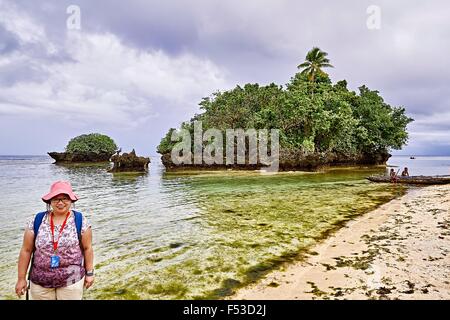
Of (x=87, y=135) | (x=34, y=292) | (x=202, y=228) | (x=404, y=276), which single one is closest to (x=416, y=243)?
(x=404, y=276)

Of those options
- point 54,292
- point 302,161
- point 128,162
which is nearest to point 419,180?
point 302,161

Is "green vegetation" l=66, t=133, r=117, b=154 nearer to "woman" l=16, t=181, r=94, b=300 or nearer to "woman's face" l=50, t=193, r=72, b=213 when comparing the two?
"woman" l=16, t=181, r=94, b=300

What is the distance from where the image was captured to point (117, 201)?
17734mm

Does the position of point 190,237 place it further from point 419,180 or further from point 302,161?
point 302,161

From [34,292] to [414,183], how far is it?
27991 millimetres

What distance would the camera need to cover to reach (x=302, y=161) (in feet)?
135

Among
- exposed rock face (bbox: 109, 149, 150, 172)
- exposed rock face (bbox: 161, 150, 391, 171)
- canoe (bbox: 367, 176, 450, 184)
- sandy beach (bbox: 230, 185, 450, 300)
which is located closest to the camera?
sandy beach (bbox: 230, 185, 450, 300)

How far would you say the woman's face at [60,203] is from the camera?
145 inches

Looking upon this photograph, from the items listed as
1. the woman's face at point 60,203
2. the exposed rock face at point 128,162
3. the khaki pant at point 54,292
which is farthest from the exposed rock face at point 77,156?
the woman's face at point 60,203

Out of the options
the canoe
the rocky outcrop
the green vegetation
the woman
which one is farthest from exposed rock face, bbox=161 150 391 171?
the rocky outcrop

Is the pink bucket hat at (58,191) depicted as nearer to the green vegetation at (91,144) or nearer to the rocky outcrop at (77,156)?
the rocky outcrop at (77,156)

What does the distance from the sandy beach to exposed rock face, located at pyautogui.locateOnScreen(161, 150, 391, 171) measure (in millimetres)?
30769

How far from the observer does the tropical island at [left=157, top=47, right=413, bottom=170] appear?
1678 inches

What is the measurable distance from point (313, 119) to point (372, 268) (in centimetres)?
3865
